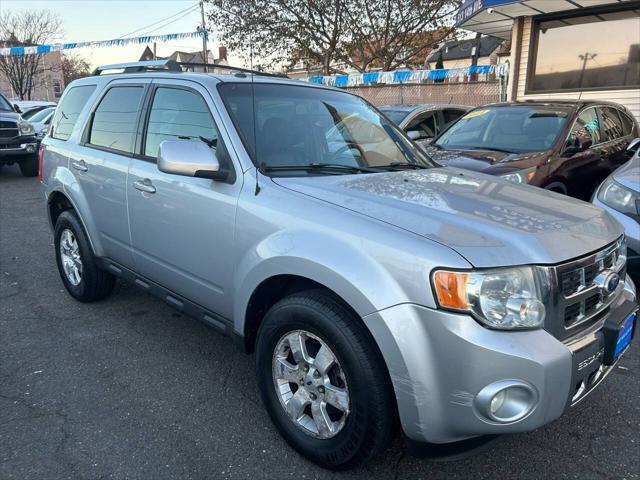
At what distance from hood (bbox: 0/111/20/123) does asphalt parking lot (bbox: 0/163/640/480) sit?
8539 mm

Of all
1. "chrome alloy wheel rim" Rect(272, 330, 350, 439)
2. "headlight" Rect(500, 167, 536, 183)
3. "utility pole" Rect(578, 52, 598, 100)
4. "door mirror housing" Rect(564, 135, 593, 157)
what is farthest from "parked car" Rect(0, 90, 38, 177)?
"utility pole" Rect(578, 52, 598, 100)

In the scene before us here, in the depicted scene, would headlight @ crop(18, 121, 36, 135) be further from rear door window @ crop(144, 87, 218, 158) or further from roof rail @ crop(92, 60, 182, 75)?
rear door window @ crop(144, 87, 218, 158)

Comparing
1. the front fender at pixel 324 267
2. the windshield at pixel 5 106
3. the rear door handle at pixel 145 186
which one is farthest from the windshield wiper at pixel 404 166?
the windshield at pixel 5 106

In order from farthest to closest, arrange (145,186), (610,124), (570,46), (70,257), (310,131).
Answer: (570,46) < (610,124) < (70,257) < (145,186) < (310,131)

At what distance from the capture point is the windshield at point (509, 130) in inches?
230

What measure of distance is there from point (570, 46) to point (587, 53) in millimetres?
394

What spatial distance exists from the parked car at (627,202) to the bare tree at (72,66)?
5588 cm

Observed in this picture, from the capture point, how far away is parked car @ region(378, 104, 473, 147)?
862cm

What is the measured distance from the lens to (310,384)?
2352 millimetres

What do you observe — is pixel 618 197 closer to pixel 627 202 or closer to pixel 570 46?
pixel 627 202

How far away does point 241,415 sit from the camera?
110 inches

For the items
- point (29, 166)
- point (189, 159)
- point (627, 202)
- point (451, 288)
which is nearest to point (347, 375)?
point (451, 288)

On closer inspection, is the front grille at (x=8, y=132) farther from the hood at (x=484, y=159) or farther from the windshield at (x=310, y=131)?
the windshield at (x=310, y=131)

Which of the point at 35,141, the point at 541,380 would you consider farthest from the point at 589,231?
the point at 35,141
